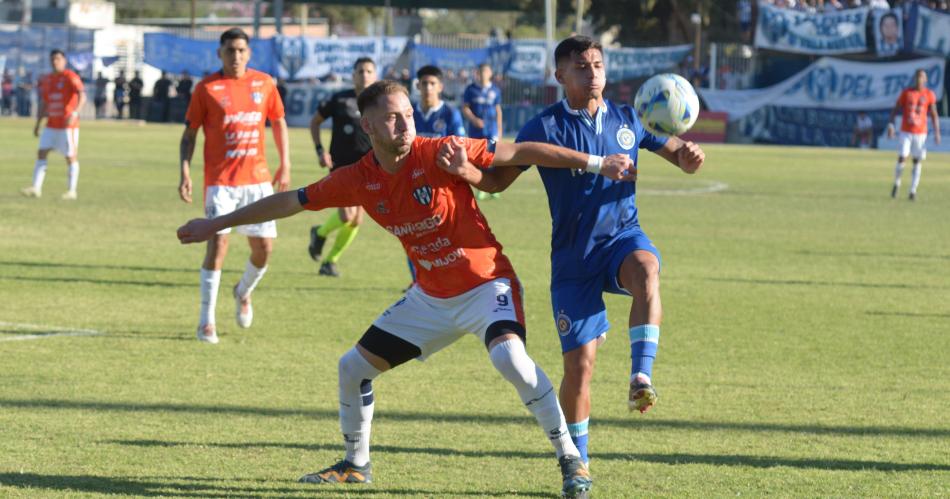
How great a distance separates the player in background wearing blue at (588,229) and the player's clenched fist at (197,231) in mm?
1548

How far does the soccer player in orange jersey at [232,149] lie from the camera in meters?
11.2

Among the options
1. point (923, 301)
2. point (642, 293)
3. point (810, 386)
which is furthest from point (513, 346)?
point (923, 301)

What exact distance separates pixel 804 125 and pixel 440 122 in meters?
40.0

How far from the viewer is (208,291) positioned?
11.0 meters

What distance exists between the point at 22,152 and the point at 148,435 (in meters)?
29.9

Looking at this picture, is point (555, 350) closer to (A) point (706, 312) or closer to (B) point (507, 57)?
(A) point (706, 312)

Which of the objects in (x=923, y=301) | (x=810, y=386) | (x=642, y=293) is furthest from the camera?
(x=923, y=301)

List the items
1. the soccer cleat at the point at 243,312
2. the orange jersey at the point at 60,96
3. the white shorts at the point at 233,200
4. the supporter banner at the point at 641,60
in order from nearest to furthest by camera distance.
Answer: the white shorts at the point at 233,200 → the soccer cleat at the point at 243,312 → the orange jersey at the point at 60,96 → the supporter banner at the point at 641,60

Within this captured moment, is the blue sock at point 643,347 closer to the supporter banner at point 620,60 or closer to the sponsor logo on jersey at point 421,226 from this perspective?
the sponsor logo on jersey at point 421,226

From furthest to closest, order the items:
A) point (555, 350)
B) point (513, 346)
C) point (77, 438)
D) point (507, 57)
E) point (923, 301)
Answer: point (507, 57) < point (923, 301) < point (555, 350) < point (77, 438) < point (513, 346)

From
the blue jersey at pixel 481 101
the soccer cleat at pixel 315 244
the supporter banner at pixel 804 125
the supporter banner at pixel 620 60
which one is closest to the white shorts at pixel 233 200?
the soccer cleat at pixel 315 244

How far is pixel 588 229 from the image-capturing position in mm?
6867

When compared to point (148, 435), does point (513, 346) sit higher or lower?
higher

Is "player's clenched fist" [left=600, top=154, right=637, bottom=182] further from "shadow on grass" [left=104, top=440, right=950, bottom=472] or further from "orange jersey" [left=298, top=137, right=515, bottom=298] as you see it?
"shadow on grass" [left=104, top=440, right=950, bottom=472]
